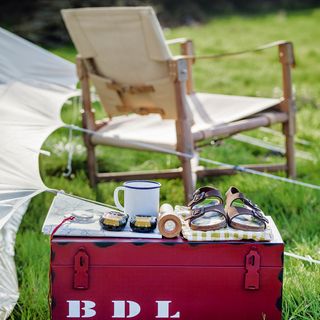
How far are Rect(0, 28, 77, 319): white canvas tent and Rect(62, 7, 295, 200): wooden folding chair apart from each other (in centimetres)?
21

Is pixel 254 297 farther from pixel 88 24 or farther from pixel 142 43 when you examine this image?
pixel 88 24

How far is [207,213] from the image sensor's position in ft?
7.15

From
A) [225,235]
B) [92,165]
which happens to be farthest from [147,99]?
[225,235]

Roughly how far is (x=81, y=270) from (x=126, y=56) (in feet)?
5.22

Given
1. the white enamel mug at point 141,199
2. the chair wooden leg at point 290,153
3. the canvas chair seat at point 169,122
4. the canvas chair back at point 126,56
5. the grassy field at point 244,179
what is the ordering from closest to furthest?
the white enamel mug at point 141,199 < the grassy field at point 244,179 < the canvas chair back at point 126,56 < the canvas chair seat at point 169,122 < the chair wooden leg at point 290,153

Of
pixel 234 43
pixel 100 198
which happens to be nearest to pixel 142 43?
pixel 100 198

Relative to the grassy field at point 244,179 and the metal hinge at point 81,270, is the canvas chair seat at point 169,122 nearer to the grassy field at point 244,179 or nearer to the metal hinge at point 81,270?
the grassy field at point 244,179

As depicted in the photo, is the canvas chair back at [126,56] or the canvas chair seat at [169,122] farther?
the canvas chair seat at [169,122]

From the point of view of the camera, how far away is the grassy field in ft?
8.09

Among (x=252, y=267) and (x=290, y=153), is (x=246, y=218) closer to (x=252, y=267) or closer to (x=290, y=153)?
(x=252, y=267)

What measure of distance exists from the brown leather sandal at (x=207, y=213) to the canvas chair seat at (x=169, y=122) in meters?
1.14

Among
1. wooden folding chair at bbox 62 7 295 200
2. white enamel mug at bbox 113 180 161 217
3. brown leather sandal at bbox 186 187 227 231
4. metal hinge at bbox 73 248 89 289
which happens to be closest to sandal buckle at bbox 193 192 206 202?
brown leather sandal at bbox 186 187 227 231

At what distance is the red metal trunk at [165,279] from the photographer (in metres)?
2.09

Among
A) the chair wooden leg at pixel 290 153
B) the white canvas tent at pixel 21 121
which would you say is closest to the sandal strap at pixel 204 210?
the white canvas tent at pixel 21 121
